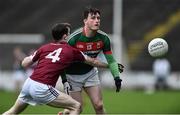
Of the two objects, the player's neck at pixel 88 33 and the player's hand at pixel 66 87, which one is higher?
the player's neck at pixel 88 33

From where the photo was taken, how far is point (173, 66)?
30.2 m

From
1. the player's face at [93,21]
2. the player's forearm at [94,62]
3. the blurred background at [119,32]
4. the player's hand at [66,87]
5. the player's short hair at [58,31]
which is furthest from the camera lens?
the blurred background at [119,32]

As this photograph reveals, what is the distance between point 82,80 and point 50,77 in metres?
1.66

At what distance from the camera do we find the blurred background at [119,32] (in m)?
29.5

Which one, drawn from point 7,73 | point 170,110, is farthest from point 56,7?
point 170,110

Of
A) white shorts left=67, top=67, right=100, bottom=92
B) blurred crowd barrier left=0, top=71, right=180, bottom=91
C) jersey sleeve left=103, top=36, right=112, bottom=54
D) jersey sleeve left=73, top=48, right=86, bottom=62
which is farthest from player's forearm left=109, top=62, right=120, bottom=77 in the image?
blurred crowd barrier left=0, top=71, right=180, bottom=91

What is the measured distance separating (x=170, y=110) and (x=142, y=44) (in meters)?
12.4

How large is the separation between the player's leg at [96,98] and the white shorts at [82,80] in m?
0.09

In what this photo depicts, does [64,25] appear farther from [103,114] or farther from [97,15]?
[103,114]

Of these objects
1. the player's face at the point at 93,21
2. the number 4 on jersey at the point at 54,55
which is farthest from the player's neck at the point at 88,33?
the number 4 on jersey at the point at 54,55

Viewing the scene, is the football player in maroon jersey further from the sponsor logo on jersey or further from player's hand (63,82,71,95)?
the sponsor logo on jersey

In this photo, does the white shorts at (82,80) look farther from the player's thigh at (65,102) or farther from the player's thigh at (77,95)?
the player's thigh at (65,102)

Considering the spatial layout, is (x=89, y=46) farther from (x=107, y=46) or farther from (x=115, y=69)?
(x=115, y=69)

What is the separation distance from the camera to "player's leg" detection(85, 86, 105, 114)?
12172mm
